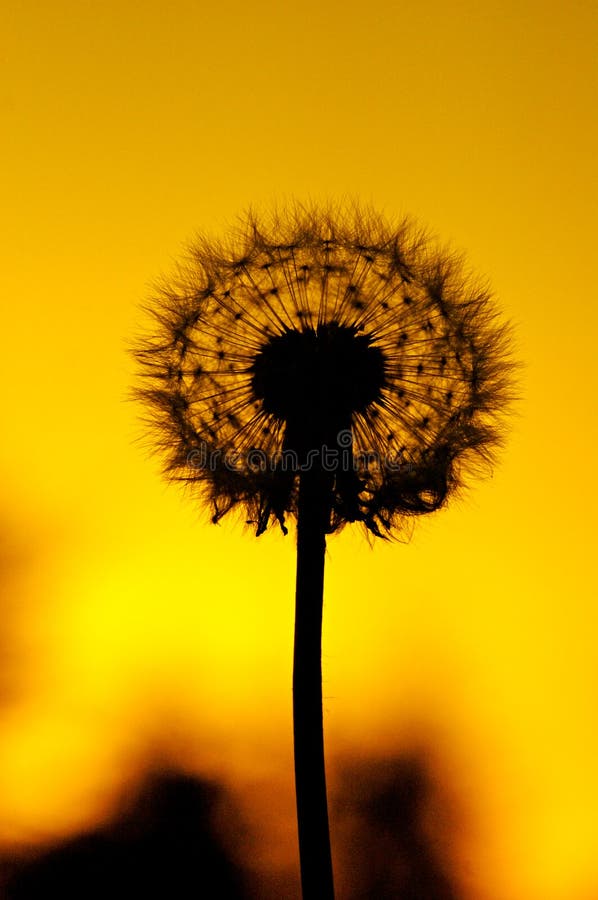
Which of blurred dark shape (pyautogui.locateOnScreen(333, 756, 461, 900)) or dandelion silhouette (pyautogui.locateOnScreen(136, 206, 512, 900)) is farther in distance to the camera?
blurred dark shape (pyautogui.locateOnScreen(333, 756, 461, 900))

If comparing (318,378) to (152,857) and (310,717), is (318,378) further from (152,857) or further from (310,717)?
(152,857)

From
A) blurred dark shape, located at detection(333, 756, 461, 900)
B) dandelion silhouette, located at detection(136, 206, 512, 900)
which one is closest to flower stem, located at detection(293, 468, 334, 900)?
dandelion silhouette, located at detection(136, 206, 512, 900)

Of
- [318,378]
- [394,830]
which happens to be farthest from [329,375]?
[394,830]

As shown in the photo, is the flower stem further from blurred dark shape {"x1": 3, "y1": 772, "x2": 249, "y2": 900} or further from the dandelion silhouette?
blurred dark shape {"x1": 3, "y1": 772, "x2": 249, "y2": 900}

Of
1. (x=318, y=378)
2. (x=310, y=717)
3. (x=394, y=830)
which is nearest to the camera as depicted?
(x=310, y=717)

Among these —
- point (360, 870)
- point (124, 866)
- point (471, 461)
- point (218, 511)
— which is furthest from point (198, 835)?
point (471, 461)

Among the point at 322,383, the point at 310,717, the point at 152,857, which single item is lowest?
the point at 152,857

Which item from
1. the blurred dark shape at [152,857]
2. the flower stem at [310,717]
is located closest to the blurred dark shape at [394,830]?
the blurred dark shape at [152,857]
